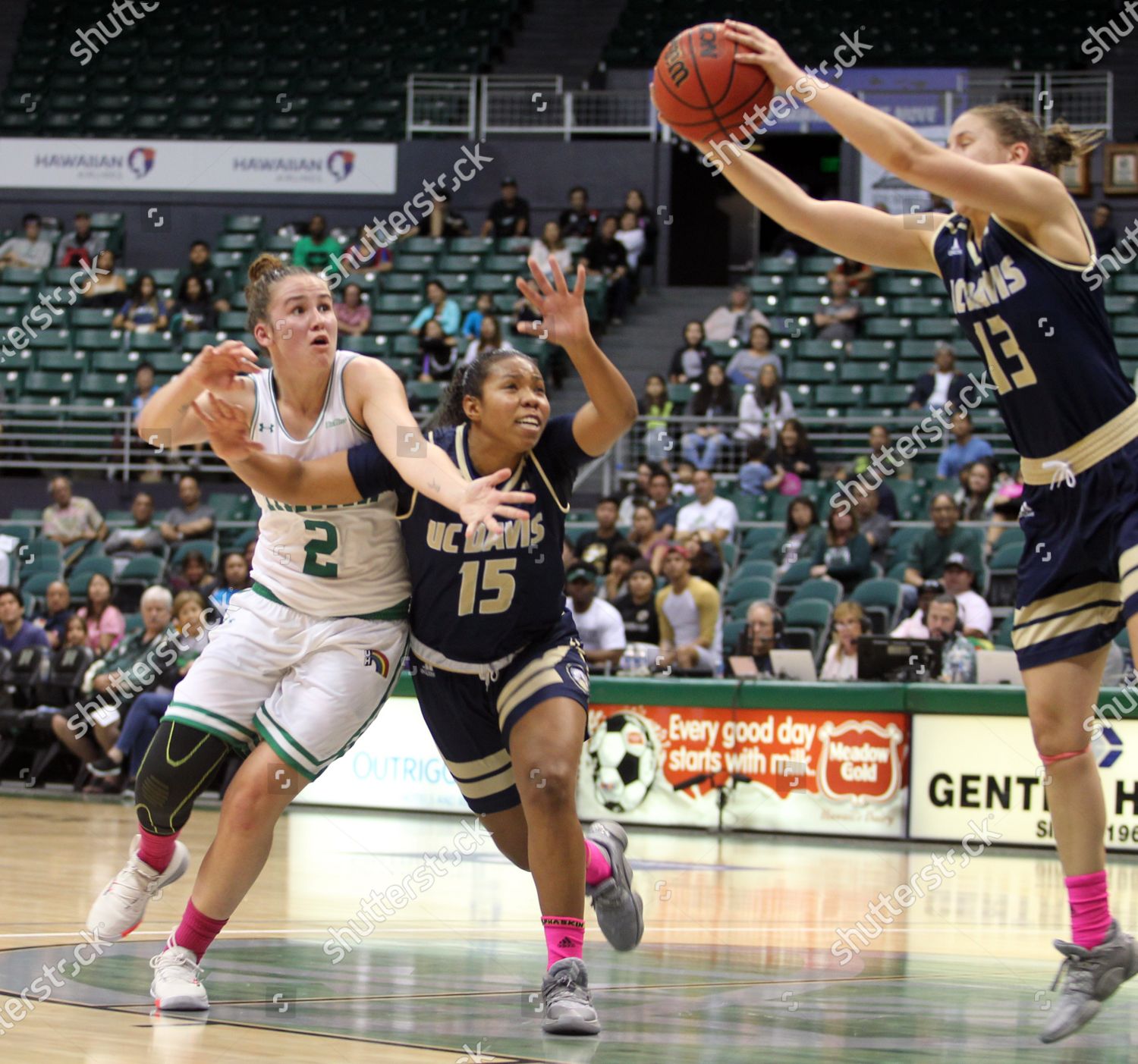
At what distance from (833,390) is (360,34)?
433 inches

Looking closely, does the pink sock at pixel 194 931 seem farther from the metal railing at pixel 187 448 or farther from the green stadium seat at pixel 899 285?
the green stadium seat at pixel 899 285

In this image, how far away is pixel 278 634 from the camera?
482 centimetres

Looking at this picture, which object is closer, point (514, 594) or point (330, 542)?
point (514, 594)

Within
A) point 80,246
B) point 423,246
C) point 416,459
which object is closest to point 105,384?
point 80,246

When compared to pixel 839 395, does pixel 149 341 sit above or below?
above

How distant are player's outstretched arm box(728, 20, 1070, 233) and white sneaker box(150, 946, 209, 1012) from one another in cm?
279

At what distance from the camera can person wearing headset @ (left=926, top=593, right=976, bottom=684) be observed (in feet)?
35.6

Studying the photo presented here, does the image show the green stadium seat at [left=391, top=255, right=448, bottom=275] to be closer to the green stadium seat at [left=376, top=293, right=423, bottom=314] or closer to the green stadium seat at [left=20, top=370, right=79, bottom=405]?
the green stadium seat at [left=376, top=293, right=423, bottom=314]

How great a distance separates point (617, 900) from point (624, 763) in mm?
6168

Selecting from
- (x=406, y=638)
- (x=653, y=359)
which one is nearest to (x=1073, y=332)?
(x=406, y=638)

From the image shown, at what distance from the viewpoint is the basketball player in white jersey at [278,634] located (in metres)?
4.63

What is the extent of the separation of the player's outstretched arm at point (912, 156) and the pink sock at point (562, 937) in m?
2.17

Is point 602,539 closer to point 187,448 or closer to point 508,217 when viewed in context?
point 187,448

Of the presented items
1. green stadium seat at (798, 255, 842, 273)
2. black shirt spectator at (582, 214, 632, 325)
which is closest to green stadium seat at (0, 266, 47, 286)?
black shirt spectator at (582, 214, 632, 325)
